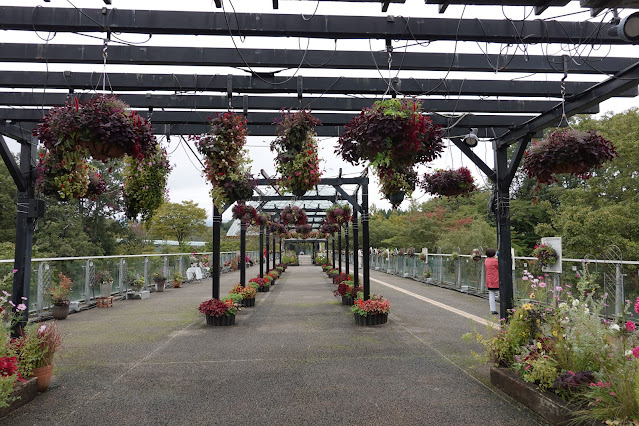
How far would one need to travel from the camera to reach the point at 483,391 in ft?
15.8

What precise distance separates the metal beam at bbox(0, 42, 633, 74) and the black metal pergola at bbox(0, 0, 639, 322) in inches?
0.5

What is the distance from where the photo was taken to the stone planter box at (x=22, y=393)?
4275 millimetres

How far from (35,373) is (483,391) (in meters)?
5.05

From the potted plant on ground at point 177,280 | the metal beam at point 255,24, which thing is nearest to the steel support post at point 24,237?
the metal beam at point 255,24

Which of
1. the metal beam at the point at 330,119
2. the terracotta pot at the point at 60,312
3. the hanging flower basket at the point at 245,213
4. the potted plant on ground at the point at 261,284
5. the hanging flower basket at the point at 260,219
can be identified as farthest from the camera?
the potted plant on ground at the point at 261,284

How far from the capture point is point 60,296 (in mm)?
10180

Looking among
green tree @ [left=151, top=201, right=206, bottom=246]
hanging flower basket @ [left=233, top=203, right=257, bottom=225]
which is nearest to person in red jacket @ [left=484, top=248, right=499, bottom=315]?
hanging flower basket @ [left=233, top=203, right=257, bottom=225]

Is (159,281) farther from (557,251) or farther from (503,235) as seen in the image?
(503,235)

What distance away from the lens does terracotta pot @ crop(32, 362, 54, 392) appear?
4.84m

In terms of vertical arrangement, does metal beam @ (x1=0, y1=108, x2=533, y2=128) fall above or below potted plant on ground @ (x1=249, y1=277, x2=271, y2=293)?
above

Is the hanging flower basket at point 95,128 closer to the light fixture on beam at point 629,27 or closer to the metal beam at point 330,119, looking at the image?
the metal beam at point 330,119

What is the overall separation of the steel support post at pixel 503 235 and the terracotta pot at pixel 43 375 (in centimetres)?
589

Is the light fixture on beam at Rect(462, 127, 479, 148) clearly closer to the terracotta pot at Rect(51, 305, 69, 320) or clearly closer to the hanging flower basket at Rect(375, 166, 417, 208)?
the hanging flower basket at Rect(375, 166, 417, 208)

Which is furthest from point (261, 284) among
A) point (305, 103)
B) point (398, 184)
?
point (398, 184)
